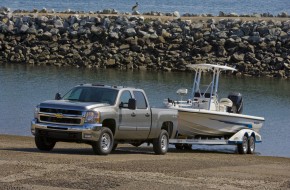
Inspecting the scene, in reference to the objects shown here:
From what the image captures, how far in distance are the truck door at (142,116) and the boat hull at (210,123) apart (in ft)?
12.1

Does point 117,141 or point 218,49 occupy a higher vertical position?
point 218,49

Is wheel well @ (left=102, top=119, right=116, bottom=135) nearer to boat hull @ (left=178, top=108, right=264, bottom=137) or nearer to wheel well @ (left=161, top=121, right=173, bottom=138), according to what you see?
wheel well @ (left=161, top=121, right=173, bottom=138)

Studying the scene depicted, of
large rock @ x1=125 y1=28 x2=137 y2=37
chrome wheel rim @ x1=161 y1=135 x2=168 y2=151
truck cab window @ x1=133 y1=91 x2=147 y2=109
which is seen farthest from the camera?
large rock @ x1=125 y1=28 x2=137 y2=37

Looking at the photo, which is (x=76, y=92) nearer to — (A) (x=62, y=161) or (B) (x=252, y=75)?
(A) (x=62, y=161)

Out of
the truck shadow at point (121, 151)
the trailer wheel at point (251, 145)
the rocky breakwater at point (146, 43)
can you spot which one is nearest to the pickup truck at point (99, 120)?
the truck shadow at point (121, 151)

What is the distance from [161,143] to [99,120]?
3114 mm

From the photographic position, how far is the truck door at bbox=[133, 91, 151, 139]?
2369 cm

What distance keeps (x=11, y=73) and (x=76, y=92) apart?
30438 mm

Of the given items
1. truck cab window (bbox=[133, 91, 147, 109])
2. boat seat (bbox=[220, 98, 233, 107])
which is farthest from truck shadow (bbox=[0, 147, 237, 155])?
boat seat (bbox=[220, 98, 233, 107])

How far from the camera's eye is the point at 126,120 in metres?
23.2

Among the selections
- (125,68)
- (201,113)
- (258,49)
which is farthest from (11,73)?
(201,113)

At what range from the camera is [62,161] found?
19.8 meters

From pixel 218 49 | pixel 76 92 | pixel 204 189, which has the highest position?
pixel 218 49

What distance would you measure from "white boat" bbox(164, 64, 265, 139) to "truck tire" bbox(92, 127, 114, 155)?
17.8 ft
